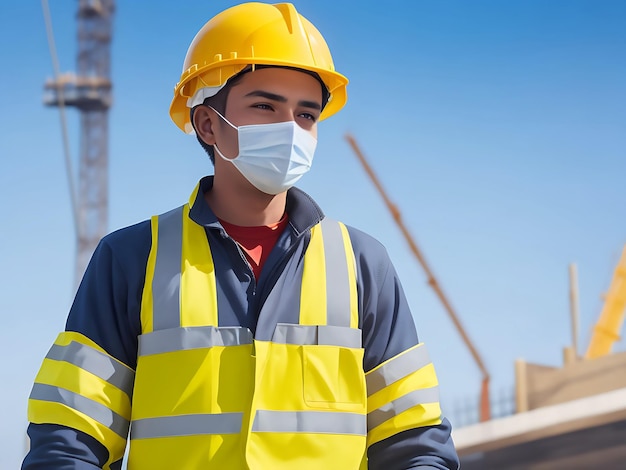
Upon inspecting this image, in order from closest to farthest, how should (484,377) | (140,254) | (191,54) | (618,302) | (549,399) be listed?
(140,254) < (191,54) < (549,399) < (618,302) < (484,377)

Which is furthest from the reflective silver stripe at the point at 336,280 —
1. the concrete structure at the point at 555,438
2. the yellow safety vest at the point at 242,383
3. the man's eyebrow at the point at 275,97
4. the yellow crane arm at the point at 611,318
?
the yellow crane arm at the point at 611,318

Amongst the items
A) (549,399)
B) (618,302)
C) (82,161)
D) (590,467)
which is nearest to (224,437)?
(590,467)

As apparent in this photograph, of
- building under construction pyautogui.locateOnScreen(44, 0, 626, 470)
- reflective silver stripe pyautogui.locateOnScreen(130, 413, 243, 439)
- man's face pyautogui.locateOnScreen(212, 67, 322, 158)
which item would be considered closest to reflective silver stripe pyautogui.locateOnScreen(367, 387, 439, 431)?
reflective silver stripe pyautogui.locateOnScreen(130, 413, 243, 439)

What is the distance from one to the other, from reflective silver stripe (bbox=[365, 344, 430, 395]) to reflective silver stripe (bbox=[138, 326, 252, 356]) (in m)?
0.38

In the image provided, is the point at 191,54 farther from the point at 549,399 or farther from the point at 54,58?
the point at 549,399

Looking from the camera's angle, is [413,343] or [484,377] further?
[484,377]

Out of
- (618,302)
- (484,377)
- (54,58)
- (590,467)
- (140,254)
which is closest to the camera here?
(140,254)

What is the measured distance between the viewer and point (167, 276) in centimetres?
272

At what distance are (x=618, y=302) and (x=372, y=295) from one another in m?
33.5

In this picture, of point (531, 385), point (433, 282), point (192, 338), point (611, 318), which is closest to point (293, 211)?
point (192, 338)

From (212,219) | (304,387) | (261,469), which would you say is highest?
(212,219)

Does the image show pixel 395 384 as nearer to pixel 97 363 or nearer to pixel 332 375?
pixel 332 375

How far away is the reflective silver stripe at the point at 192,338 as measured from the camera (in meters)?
2.64

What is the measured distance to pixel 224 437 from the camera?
2.59 metres
